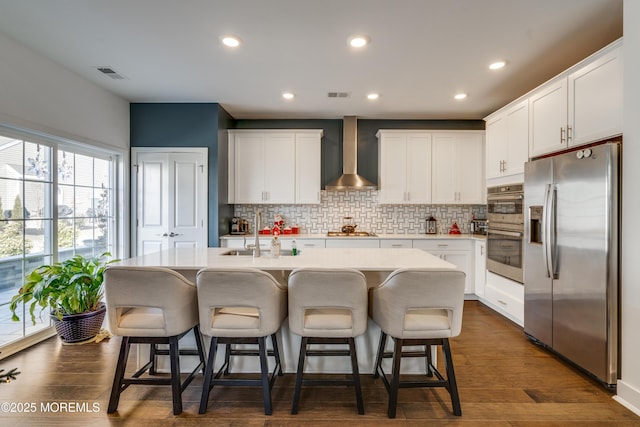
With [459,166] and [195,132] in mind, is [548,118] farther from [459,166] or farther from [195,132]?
[195,132]

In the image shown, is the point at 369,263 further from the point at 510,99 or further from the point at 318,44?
the point at 510,99

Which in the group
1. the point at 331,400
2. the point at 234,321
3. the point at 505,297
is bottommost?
the point at 331,400

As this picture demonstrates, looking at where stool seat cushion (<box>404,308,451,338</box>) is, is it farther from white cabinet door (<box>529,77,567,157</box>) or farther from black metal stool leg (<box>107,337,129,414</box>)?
white cabinet door (<box>529,77,567,157</box>)

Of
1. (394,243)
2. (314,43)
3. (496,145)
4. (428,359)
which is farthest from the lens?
(394,243)

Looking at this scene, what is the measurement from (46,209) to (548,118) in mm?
4760

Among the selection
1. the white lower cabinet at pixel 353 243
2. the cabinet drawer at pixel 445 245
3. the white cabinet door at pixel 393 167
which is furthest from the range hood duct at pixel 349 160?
the cabinet drawer at pixel 445 245

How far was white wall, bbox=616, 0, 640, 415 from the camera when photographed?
Result: 1967 millimetres

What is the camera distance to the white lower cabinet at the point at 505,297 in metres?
3.31

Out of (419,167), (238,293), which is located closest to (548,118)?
(419,167)

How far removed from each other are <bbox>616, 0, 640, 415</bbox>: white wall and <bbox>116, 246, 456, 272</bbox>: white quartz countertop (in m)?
1.06

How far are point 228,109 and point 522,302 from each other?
4.19 m

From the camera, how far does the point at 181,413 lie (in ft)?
6.44

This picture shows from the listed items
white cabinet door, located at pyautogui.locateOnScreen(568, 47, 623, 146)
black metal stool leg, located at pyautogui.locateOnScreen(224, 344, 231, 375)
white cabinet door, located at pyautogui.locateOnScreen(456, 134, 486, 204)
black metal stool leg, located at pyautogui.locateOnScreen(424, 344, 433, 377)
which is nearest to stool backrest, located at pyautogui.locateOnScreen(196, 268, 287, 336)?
black metal stool leg, located at pyautogui.locateOnScreen(224, 344, 231, 375)

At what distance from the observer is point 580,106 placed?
2.53m
